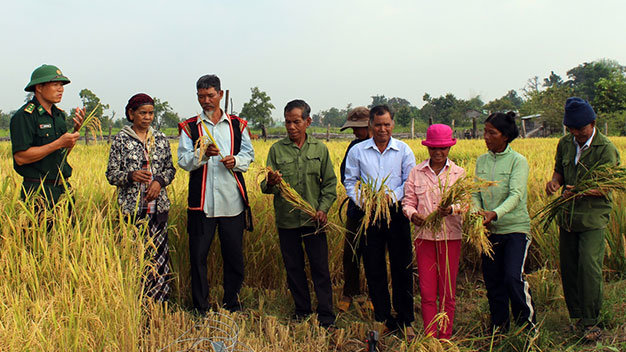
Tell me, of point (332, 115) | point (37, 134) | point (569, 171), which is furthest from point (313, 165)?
point (332, 115)

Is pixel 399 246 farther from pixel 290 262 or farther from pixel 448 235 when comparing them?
pixel 290 262

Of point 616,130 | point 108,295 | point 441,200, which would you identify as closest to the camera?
point 108,295

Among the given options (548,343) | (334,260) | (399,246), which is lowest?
(548,343)

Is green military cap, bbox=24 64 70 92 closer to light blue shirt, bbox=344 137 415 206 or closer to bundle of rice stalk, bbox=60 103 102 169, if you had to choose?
bundle of rice stalk, bbox=60 103 102 169

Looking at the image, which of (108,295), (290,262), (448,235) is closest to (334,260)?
(290,262)

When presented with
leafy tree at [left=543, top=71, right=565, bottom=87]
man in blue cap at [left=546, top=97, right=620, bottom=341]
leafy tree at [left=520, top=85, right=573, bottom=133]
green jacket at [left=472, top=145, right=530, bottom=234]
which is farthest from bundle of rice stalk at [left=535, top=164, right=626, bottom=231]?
leafy tree at [left=543, top=71, right=565, bottom=87]

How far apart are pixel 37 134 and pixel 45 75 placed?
0.39 metres

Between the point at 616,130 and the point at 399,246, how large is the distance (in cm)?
3436

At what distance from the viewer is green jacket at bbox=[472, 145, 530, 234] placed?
2732 millimetres

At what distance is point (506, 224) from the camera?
2.76m

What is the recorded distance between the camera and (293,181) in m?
3.14

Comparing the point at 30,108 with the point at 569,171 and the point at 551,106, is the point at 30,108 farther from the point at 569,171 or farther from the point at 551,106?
the point at 551,106

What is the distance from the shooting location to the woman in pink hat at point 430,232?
8.96ft

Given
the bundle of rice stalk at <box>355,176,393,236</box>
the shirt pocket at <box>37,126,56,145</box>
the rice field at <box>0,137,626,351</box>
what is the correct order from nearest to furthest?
the rice field at <box>0,137,626,351</box> < the bundle of rice stalk at <box>355,176,393,236</box> < the shirt pocket at <box>37,126,56,145</box>
